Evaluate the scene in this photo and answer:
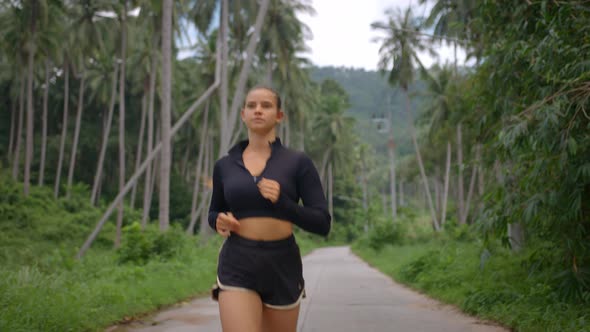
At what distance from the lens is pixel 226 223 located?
2.48m

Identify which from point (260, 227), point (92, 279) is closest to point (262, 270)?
point (260, 227)

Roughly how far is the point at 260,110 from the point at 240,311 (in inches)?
35.0

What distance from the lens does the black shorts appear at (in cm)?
249

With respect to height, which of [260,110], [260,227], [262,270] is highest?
[260,110]

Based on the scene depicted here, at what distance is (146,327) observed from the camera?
678 cm

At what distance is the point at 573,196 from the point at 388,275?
12.0 m

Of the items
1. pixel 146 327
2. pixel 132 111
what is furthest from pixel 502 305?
pixel 132 111

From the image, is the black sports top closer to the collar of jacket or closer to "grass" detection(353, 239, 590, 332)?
the collar of jacket

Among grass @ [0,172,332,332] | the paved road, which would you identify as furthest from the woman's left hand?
the paved road

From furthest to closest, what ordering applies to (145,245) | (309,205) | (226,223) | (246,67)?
(246,67) < (145,245) < (309,205) < (226,223)

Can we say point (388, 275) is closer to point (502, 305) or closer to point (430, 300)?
point (430, 300)

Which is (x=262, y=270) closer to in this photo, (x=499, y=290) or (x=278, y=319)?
(x=278, y=319)

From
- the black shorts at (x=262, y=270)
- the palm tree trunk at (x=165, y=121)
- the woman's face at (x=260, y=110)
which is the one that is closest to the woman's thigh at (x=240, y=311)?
the black shorts at (x=262, y=270)

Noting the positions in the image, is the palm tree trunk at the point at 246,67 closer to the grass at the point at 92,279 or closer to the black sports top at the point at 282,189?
the grass at the point at 92,279
